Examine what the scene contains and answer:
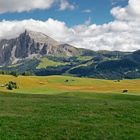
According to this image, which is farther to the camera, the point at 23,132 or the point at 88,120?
the point at 88,120

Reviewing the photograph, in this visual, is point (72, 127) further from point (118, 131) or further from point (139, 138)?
point (139, 138)

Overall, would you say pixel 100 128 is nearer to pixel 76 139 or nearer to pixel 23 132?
pixel 76 139

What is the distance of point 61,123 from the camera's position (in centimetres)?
4147

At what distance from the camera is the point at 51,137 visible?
35.7 metres

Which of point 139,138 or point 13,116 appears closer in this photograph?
point 139,138

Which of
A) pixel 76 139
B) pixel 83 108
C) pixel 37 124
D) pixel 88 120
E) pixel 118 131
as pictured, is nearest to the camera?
pixel 76 139

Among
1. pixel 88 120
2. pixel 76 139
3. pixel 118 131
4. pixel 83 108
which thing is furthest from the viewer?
pixel 83 108

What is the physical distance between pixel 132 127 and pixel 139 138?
442cm

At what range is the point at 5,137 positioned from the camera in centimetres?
3538

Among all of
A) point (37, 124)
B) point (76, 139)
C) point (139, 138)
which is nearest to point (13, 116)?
point (37, 124)

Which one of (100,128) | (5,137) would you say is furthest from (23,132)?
(100,128)

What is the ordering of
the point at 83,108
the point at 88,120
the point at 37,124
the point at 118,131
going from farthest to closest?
1. the point at 83,108
2. the point at 88,120
3. the point at 37,124
4. the point at 118,131

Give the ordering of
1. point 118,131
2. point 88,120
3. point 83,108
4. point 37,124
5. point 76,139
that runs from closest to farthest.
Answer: point 76,139
point 118,131
point 37,124
point 88,120
point 83,108

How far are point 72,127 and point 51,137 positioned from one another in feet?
14.8
